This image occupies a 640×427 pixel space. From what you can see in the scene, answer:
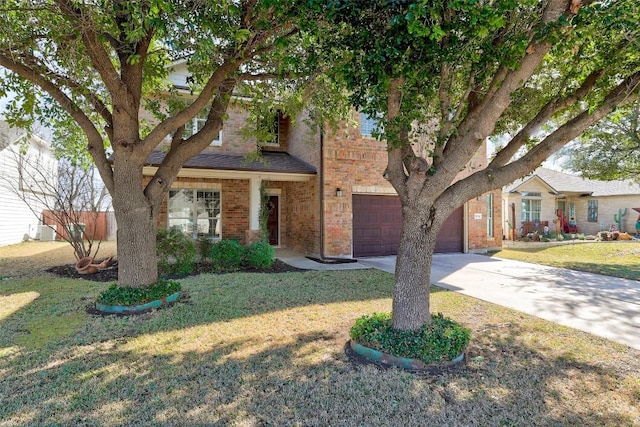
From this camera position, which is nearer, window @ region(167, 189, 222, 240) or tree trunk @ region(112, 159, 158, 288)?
tree trunk @ region(112, 159, 158, 288)

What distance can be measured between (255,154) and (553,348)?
7385mm

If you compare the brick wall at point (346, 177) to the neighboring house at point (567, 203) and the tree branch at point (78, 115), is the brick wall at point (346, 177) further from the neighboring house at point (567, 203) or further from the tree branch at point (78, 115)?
the neighboring house at point (567, 203)

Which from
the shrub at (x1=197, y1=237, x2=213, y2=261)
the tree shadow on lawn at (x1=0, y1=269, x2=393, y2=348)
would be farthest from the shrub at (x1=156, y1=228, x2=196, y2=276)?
the shrub at (x1=197, y1=237, x2=213, y2=261)

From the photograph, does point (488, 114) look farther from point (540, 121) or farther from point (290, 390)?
point (290, 390)

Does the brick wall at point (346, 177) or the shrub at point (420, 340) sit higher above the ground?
the brick wall at point (346, 177)

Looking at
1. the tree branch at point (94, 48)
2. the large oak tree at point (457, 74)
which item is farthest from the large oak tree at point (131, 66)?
the large oak tree at point (457, 74)

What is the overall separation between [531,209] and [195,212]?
65.8 feet

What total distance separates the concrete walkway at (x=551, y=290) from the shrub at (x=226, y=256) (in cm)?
192

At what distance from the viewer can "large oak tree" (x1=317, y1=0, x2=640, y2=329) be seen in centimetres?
346

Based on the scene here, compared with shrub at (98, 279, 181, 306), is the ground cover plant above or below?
below

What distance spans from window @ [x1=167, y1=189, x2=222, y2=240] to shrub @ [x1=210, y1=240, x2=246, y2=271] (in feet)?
9.71

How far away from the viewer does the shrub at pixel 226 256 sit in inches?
383

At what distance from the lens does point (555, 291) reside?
735 cm

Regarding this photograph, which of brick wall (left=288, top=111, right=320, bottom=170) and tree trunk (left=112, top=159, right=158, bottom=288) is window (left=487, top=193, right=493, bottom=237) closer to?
brick wall (left=288, top=111, right=320, bottom=170)
